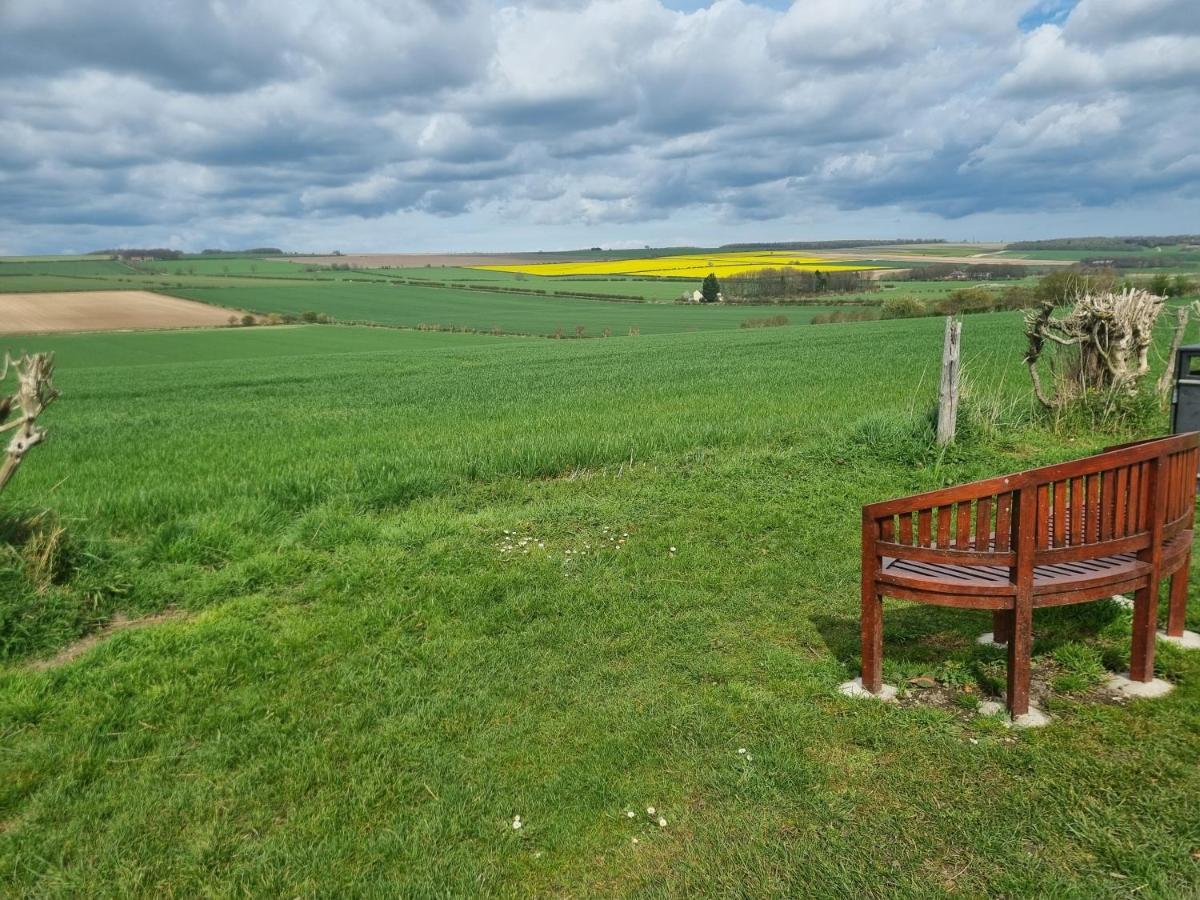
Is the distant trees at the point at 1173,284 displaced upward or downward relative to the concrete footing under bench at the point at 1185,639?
upward

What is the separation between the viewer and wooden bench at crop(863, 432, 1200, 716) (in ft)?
13.4

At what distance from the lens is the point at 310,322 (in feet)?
215

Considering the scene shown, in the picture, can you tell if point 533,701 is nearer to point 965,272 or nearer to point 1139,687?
point 1139,687

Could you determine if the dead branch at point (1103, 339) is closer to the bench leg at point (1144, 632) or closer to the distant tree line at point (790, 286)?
the bench leg at point (1144, 632)

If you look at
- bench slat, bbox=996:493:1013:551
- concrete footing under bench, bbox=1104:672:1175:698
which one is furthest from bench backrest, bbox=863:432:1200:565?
concrete footing under bench, bbox=1104:672:1175:698

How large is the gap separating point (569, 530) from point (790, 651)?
3070mm

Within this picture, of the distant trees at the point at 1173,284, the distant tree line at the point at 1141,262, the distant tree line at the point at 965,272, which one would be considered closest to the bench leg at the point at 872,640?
the distant trees at the point at 1173,284

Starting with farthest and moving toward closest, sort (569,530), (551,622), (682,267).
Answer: (682,267) → (569,530) → (551,622)

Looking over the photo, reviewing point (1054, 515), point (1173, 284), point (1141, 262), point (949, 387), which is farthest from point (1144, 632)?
point (1141, 262)

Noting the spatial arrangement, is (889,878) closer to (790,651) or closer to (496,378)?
(790,651)

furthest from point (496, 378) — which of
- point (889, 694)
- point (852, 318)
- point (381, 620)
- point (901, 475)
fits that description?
point (852, 318)

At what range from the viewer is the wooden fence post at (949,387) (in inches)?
412

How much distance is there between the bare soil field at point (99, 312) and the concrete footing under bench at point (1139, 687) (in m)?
62.3

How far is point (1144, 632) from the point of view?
4.36 meters
